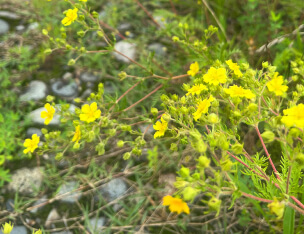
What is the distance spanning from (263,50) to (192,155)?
942 mm

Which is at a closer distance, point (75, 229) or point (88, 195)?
point (75, 229)

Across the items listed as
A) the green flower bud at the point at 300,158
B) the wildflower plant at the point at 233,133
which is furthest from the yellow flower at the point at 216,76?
the green flower bud at the point at 300,158

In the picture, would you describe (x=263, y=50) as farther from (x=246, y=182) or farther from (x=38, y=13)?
(x=38, y=13)

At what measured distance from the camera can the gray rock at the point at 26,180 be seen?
2.17 metres

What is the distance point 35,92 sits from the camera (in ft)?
8.93

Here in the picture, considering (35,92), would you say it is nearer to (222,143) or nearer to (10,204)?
(10,204)

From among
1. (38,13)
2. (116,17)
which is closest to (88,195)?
(116,17)

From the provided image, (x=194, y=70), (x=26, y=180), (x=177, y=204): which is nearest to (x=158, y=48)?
(x=194, y=70)

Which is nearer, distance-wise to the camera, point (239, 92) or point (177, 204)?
point (177, 204)

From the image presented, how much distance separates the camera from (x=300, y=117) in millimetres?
1150

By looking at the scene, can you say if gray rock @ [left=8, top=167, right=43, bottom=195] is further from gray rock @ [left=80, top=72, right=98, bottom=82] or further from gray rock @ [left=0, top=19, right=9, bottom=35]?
gray rock @ [left=0, top=19, right=9, bottom=35]

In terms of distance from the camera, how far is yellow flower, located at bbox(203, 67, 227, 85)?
151cm

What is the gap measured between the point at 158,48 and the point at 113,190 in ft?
5.11

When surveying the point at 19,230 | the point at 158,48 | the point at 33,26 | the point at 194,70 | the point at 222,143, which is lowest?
the point at 19,230
